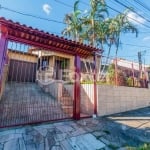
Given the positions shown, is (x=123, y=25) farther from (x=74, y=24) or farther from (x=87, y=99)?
(x=87, y=99)

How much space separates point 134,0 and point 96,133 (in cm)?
550

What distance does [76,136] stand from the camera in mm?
4480

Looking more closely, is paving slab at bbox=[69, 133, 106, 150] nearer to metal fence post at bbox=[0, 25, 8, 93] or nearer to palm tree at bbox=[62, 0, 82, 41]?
metal fence post at bbox=[0, 25, 8, 93]

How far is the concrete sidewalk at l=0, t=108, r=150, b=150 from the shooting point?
3875 mm

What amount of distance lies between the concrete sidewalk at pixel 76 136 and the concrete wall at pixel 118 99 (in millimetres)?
987

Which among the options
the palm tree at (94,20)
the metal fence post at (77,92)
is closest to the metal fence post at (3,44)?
the metal fence post at (77,92)

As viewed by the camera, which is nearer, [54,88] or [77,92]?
[77,92]

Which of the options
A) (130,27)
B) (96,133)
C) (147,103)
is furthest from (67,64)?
(96,133)

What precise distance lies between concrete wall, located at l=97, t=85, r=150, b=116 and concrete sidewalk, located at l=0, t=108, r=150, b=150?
3.24ft

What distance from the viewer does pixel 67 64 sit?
1427 cm

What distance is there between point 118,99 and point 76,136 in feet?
11.9

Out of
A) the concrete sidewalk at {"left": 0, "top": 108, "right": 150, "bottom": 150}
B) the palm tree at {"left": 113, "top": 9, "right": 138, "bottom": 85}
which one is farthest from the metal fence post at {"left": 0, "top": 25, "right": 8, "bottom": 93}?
the palm tree at {"left": 113, "top": 9, "right": 138, "bottom": 85}

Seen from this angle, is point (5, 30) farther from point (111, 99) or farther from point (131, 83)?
point (131, 83)

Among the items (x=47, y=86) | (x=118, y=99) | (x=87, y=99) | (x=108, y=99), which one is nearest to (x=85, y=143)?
(x=87, y=99)
